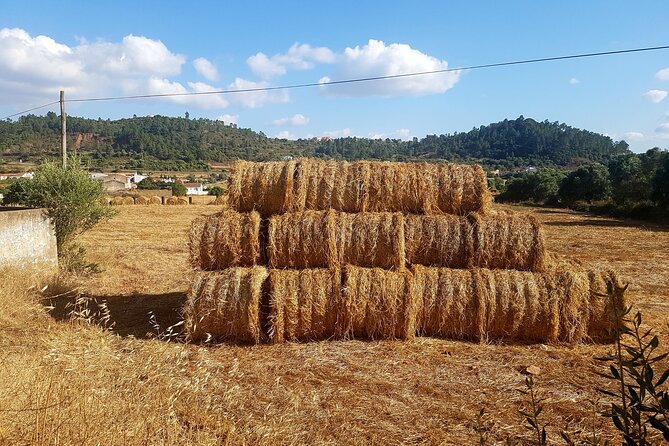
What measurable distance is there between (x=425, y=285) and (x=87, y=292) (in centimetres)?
671

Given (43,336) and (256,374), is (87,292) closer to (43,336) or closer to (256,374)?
(43,336)

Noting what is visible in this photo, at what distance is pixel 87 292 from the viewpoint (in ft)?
31.9

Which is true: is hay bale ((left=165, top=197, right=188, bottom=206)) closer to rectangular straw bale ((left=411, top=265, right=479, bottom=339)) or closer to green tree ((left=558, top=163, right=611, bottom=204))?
green tree ((left=558, top=163, right=611, bottom=204))

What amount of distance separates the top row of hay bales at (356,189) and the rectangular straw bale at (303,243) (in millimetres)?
533

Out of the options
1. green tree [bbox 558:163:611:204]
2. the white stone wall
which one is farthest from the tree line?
the white stone wall

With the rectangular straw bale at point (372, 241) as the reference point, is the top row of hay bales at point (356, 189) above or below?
above

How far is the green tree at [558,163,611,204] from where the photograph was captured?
133ft

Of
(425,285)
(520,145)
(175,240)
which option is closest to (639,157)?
(175,240)

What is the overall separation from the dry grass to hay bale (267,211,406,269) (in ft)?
4.00

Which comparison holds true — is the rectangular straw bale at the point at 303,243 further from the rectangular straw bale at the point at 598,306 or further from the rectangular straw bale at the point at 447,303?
the rectangular straw bale at the point at 598,306

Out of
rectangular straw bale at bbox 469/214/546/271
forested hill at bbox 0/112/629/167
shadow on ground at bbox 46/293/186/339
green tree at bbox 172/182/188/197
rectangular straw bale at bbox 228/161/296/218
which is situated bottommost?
shadow on ground at bbox 46/293/186/339

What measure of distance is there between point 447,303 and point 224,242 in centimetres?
342

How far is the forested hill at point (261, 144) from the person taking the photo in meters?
96.9

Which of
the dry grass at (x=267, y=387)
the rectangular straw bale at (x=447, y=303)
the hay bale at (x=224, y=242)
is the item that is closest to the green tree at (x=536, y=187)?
the dry grass at (x=267, y=387)
